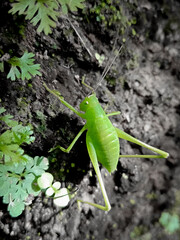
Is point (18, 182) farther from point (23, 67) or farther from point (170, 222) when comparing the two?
point (170, 222)

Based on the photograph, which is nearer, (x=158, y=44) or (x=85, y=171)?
(x=85, y=171)

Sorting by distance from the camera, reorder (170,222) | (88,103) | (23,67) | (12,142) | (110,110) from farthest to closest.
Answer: (170,222) → (110,110) → (88,103) → (23,67) → (12,142)

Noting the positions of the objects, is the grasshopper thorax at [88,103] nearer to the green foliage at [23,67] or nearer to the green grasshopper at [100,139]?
the green grasshopper at [100,139]

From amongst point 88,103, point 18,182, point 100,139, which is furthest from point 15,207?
point 88,103

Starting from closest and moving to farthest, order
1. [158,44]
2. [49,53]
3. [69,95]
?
1. [49,53]
2. [69,95]
3. [158,44]

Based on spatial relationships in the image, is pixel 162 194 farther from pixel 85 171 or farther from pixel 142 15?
pixel 142 15

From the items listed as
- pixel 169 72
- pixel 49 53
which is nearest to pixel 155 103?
pixel 169 72

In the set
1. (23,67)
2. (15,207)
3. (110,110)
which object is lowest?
(15,207)
